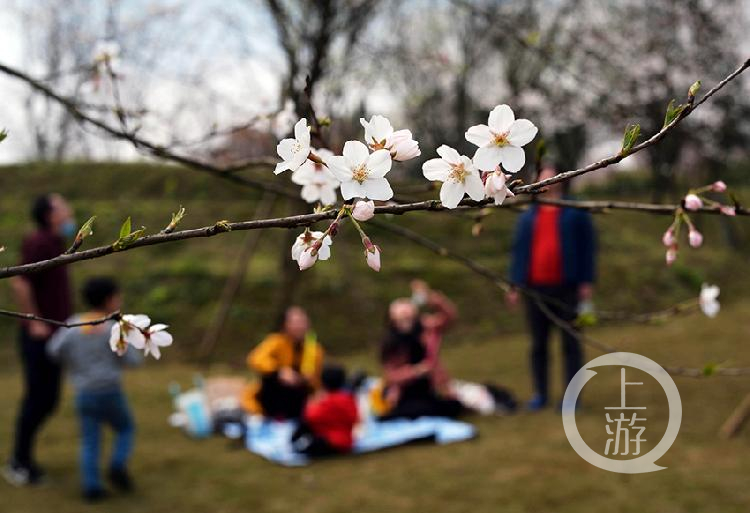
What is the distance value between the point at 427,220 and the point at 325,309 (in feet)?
9.51

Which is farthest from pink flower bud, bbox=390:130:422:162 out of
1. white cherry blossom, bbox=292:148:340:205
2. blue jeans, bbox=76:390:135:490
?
blue jeans, bbox=76:390:135:490

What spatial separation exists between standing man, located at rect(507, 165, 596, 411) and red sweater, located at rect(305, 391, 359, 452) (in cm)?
133

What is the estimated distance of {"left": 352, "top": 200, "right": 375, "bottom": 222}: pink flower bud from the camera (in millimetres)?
920

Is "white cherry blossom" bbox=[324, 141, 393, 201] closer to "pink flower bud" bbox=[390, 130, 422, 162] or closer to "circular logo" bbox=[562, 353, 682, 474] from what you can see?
"pink flower bud" bbox=[390, 130, 422, 162]

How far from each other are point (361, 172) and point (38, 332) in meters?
3.43

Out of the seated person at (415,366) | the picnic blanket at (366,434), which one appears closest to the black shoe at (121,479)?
the picnic blanket at (366,434)

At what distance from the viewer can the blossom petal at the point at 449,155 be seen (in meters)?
0.98

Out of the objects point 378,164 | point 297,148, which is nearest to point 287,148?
point 297,148

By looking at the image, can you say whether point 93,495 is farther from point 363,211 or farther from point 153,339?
point 363,211

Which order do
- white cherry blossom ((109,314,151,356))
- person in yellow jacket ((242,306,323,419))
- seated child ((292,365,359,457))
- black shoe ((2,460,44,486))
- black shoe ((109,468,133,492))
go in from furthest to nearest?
person in yellow jacket ((242,306,323,419)), seated child ((292,365,359,457)), black shoe ((2,460,44,486)), black shoe ((109,468,133,492)), white cherry blossom ((109,314,151,356))

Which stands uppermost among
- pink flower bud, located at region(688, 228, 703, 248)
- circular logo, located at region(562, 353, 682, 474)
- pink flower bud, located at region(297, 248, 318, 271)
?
pink flower bud, located at region(688, 228, 703, 248)

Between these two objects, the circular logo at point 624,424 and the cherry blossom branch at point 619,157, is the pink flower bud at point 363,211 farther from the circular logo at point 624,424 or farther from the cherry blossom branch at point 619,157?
the circular logo at point 624,424

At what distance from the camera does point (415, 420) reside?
4934 millimetres

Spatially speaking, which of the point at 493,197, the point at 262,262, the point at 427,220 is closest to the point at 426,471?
the point at 493,197
